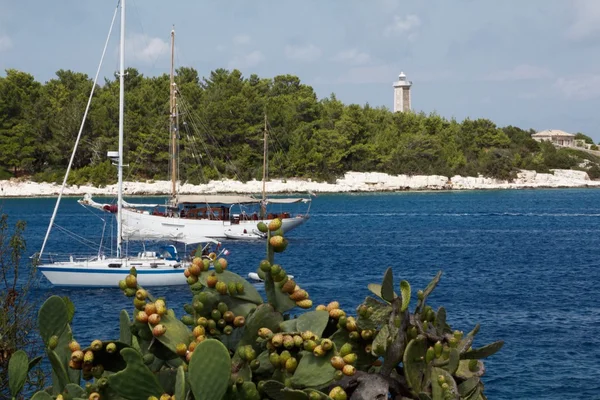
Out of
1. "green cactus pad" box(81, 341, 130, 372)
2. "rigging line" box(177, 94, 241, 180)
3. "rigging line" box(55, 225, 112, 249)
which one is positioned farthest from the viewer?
"rigging line" box(177, 94, 241, 180)

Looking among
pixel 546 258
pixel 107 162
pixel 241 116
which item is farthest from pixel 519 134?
pixel 546 258

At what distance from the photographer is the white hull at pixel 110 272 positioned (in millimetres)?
23781

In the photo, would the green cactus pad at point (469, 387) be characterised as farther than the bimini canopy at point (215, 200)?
No

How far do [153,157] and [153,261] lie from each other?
5809 cm

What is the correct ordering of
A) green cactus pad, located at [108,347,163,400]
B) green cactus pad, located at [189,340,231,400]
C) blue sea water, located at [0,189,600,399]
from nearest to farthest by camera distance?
1. green cactus pad, located at [189,340,231,400]
2. green cactus pad, located at [108,347,163,400]
3. blue sea water, located at [0,189,600,399]

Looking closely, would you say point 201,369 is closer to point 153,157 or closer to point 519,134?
point 153,157

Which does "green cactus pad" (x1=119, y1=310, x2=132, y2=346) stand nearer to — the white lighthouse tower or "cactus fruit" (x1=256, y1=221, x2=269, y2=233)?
"cactus fruit" (x1=256, y1=221, x2=269, y2=233)

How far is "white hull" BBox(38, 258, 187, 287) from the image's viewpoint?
2378 centimetres

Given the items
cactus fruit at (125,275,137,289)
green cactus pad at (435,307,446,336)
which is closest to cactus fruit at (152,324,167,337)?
cactus fruit at (125,275,137,289)

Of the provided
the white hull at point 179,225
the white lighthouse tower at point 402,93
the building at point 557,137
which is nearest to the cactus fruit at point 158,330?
the white hull at point 179,225

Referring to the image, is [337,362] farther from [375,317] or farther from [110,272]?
[110,272]

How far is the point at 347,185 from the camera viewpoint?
93750 millimetres

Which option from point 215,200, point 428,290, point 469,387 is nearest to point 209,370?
point 428,290

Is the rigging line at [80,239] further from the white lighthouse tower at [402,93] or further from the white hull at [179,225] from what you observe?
the white lighthouse tower at [402,93]
